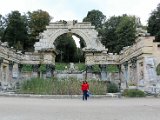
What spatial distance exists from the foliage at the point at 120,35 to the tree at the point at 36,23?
14.6 metres

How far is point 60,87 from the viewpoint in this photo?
938 inches

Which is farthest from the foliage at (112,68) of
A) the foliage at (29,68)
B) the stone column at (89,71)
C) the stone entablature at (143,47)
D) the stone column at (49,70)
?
the stone entablature at (143,47)

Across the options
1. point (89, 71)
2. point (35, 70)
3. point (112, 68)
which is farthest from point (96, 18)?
point (35, 70)

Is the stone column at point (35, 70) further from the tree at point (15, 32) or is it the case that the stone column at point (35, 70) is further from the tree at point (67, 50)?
the tree at point (67, 50)

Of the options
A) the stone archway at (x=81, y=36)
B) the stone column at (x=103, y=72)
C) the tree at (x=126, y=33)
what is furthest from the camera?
the tree at (x=126, y=33)

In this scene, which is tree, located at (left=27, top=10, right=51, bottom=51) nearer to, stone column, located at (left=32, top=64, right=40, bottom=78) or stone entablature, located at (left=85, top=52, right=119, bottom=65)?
stone column, located at (left=32, top=64, right=40, bottom=78)

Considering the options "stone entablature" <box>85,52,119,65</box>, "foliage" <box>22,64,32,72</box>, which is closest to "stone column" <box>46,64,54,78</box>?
"foliage" <box>22,64,32,72</box>

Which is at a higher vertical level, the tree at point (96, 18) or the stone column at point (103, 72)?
the tree at point (96, 18)

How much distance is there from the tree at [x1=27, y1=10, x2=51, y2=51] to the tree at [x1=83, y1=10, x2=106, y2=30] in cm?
1596

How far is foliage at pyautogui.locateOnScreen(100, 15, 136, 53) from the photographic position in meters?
72.9

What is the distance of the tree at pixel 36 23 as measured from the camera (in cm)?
8444

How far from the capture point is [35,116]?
473 inches

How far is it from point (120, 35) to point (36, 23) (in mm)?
23563

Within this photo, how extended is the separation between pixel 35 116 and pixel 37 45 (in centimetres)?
3117
